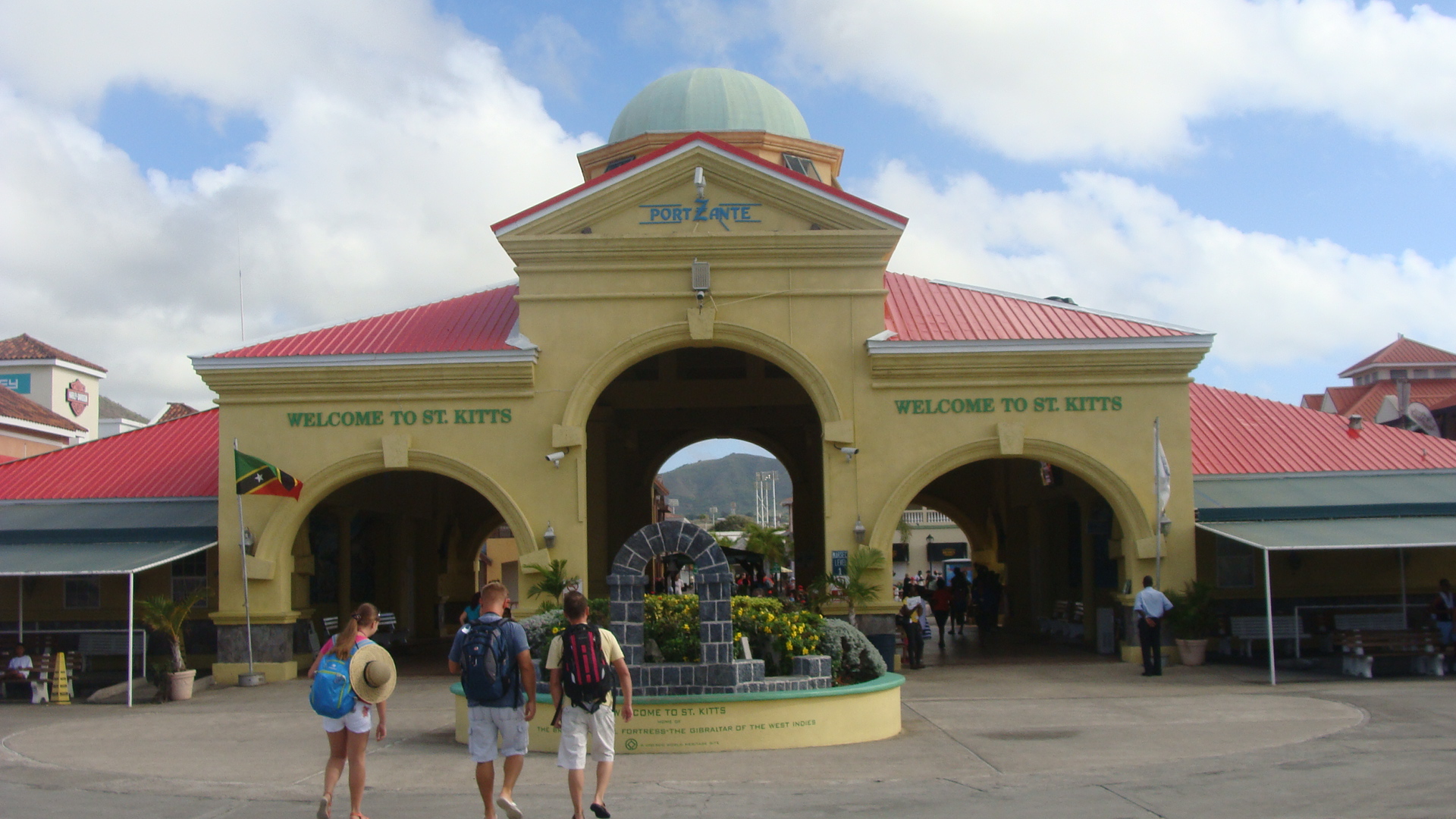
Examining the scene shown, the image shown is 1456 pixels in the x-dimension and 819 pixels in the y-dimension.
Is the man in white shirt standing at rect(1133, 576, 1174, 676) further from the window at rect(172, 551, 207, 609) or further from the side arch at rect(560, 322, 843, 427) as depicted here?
the window at rect(172, 551, 207, 609)

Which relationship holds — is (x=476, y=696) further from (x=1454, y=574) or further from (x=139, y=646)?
(x=1454, y=574)

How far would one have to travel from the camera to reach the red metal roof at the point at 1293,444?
73.3ft

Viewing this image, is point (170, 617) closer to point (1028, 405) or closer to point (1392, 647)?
point (1028, 405)

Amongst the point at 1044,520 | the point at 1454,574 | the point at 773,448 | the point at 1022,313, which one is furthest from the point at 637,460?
the point at 1454,574

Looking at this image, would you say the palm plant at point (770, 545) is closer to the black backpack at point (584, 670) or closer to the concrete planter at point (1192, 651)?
the concrete planter at point (1192, 651)

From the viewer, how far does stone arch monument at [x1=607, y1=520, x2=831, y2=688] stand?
41.6ft

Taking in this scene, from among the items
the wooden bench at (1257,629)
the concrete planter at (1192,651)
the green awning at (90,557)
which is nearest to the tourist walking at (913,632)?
the concrete planter at (1192,651)

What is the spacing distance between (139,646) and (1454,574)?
903 inches

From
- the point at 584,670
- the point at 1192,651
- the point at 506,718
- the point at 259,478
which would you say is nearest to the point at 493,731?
the point at 506,718

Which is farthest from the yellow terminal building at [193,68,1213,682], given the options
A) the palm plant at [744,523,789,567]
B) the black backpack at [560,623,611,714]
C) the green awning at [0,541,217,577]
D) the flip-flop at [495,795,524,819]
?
the palm plant at [744,523,789,567]

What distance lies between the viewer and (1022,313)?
72.4 feet

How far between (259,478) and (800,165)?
14.3 metres

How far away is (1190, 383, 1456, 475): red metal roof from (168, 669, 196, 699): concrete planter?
17.3 m

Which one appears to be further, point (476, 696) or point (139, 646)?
point (139, 646)
